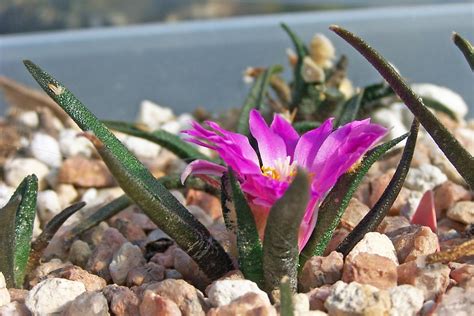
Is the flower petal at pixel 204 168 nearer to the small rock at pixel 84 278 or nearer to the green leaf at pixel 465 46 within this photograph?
the small rock at pixel 84 278

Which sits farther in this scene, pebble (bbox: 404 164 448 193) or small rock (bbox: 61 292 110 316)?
pebble (bbox: 404 164 448 193)

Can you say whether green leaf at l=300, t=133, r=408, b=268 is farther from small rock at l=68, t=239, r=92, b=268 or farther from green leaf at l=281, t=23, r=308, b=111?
green leaf at l=281, t=23, r=308, b=111

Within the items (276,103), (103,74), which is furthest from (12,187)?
(103,74)

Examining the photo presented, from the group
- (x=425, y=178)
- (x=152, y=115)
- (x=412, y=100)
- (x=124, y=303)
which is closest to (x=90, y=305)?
(x=124, y=303)

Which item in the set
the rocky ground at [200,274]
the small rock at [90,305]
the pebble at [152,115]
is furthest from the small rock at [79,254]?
the pebble at [152,115]

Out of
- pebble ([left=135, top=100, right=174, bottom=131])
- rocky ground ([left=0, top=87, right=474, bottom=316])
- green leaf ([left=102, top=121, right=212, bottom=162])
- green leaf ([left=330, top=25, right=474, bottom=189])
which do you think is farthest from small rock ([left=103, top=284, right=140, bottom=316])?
pebble ([left=135, top=100, right=174, bottom=131])

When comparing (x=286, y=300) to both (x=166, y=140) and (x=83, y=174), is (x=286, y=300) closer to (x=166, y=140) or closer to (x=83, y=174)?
(x=166, y=140)
